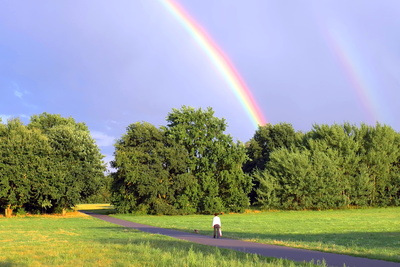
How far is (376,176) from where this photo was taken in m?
61.3

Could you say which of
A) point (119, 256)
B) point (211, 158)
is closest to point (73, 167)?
point (211, 158)

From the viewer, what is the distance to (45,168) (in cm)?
4509

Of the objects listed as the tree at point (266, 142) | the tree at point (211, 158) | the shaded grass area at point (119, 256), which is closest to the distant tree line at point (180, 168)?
the tree at point (211, 158)

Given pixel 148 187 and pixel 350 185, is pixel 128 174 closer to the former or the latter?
pixel 148 187

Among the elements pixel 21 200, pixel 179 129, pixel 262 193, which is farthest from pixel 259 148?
pixel 21 200

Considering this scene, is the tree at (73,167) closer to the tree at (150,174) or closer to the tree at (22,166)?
the tree at (22,166)

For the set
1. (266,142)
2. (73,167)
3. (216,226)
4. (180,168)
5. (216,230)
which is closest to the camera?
(216,226)

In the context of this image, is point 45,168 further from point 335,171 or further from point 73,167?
point 335,171

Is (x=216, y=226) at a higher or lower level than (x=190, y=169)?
lower

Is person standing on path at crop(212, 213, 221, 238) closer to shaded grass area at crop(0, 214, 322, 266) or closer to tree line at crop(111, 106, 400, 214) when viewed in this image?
shaded grass area at crop(0, 214, 322, 266)

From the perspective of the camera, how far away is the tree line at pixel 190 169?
45625mm

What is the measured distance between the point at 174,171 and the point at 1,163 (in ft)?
66.6

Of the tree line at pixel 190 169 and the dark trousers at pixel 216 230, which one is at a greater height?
the tree line at pixel 190 169

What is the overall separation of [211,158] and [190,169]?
10.5ft
